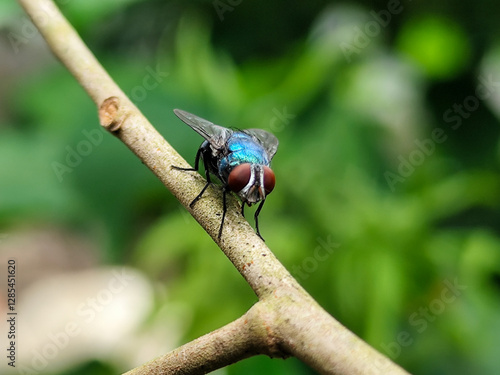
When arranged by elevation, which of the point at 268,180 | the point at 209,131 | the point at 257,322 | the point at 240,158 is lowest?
the point at 257,322

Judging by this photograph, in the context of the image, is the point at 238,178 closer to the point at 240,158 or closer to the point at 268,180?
the point at 268,180

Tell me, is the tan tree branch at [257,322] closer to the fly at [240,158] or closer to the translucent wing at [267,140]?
A: the fly at [240,158]

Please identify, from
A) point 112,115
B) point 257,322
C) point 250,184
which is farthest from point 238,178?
point 257,322

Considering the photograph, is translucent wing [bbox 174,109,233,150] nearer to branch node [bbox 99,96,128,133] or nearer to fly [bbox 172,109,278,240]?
fly [bbox 172,109,278,240]

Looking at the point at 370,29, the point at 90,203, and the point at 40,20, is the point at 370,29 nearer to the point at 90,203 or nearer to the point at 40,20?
the point at 90,203

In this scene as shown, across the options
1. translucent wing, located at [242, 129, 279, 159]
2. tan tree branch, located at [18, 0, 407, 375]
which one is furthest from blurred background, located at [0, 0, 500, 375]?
tan tree branch, located at [18, 0, 407, 375]

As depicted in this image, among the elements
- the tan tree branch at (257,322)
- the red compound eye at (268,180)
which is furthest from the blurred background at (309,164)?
the tan tree branch at (257,322)
